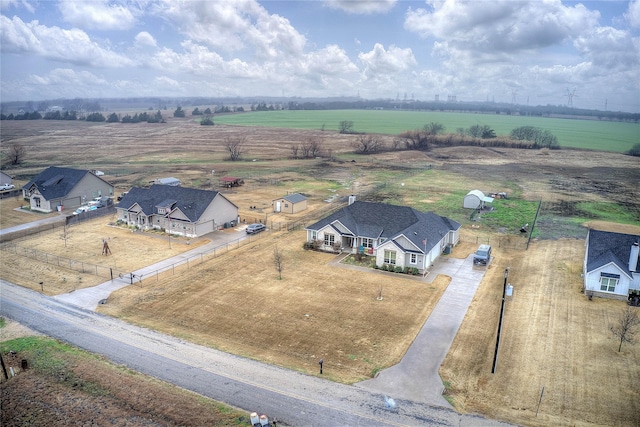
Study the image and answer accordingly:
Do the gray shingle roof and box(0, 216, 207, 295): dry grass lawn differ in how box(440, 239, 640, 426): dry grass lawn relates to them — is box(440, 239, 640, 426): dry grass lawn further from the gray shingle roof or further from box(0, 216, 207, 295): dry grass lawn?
the gray shingle roof

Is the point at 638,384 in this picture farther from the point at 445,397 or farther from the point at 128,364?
the point at 128,364

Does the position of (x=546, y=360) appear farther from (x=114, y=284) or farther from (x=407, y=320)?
(x=114, y=284)

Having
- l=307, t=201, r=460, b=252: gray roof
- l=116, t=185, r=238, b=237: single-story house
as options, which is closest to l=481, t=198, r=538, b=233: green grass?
l=307, t=201, r=460, b=252: gray roof

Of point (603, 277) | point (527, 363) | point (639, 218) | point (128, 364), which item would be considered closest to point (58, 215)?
point (128, 364)

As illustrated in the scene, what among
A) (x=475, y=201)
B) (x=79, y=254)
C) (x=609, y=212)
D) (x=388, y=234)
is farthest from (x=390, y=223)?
(x=609, y=212)

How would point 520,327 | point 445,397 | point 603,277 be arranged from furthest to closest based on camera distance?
point 603,277 < point 520,327 < point 445,397

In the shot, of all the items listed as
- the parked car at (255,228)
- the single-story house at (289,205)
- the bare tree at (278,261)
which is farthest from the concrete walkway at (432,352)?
the single-story house at (289,205)
